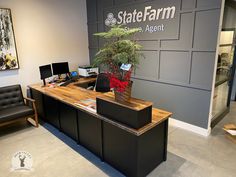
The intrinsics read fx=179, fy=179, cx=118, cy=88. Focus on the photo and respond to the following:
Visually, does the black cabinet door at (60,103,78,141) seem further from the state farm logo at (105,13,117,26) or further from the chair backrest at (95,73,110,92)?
the state farm logo at (105,13,117,26)

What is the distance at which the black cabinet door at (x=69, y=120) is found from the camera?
3.01m

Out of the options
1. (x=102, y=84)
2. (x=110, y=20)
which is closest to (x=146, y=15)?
(x=110, y=20)

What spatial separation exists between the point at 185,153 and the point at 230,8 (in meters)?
2.59

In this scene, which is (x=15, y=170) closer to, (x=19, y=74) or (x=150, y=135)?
(x=150, y=135)

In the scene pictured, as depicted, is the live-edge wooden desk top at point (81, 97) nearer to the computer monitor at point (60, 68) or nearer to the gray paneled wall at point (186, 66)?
the computer monitor at point (60, 68)

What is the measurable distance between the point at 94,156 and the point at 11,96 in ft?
7.68

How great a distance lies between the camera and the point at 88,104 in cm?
281

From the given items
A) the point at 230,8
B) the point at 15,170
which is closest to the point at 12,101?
the point at 15,170

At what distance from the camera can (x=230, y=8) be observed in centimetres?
313

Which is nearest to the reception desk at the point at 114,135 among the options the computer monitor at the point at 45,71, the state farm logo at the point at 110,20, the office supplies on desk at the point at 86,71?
the computer monitor at the point at 45,71

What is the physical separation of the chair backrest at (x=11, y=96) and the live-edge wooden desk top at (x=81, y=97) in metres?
0.31

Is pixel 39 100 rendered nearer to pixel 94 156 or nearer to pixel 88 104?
pixel 88 104

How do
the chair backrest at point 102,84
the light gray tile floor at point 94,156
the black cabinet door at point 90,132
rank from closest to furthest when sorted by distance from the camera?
the light gray tile floor at point 94,156, the black cabinet door at point 90,132, the chair backrest at point 102,84

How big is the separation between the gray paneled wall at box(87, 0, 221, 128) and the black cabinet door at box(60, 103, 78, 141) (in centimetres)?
179
